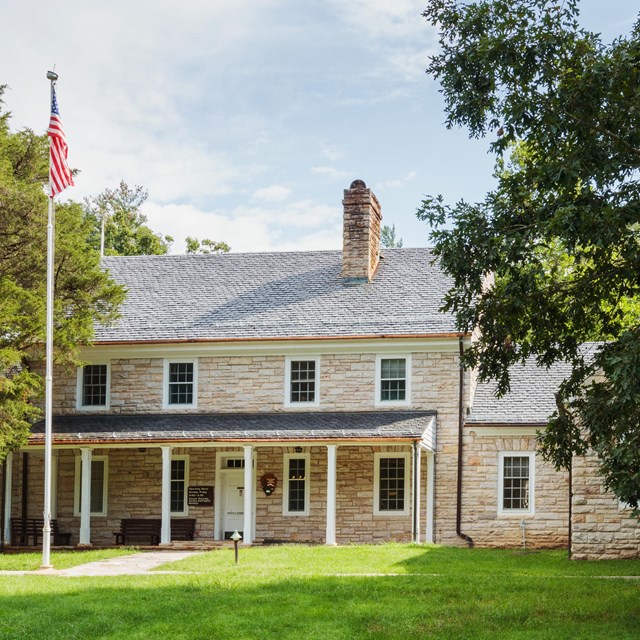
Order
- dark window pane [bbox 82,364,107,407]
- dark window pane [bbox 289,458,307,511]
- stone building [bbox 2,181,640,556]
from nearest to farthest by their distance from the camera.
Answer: stone building [bbox 2,181,640,556] → dark window pane [bbox 289,458,307,511] → dark window pane [bbox 82,364,107,407]

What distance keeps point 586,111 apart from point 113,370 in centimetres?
1785

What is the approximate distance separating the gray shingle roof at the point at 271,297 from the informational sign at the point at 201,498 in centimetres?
392

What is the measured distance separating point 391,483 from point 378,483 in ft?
1.08

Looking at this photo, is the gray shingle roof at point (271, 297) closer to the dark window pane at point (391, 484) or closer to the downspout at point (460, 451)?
the downspout at point (460, 451)

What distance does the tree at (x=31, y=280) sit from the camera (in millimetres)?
26047

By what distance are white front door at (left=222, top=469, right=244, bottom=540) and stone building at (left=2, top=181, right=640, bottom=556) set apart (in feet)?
0.13

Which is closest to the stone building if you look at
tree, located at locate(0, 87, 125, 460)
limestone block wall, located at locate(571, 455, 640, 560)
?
tree, located at locate(0, 87, 125, 460)

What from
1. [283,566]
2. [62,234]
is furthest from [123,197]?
[283,566]

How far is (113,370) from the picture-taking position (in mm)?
31172

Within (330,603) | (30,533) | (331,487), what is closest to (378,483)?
(331,487)

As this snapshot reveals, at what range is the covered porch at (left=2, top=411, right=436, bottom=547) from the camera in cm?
2825

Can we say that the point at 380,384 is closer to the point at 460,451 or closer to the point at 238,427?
the point at 460,451

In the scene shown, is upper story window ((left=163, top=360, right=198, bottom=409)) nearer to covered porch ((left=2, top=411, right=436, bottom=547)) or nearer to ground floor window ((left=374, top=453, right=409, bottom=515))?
covered porch ((left=2, top=411, right=436, bottom=547))

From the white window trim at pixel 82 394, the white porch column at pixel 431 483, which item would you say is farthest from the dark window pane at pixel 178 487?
the white porch column at pixel 431 483
